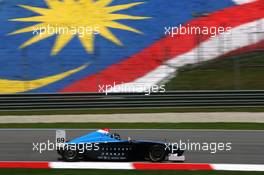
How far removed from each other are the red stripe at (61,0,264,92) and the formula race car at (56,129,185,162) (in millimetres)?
11937

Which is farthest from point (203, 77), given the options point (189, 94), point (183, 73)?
point (189, 94)

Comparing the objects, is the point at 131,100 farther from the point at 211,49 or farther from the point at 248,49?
the point at 248,49

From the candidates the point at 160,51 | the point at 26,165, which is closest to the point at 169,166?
the point at 26,165

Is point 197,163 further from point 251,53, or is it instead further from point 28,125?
point 251,53

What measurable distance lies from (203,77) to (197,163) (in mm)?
12215

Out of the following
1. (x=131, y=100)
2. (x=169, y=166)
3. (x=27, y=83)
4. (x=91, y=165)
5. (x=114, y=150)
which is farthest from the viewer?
(x=27, y=83)

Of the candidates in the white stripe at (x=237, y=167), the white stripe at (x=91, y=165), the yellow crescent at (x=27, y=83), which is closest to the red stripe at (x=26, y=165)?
the white stripe at (x=91, y=165)

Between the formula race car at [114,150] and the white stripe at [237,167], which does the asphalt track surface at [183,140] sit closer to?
the white stripe at [237,167]

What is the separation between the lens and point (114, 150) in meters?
7.80

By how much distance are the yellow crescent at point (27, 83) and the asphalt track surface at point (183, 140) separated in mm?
7680

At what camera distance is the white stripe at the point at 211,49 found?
20.0 metres

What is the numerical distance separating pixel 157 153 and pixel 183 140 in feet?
9.60

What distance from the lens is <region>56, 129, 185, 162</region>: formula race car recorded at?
7805mm

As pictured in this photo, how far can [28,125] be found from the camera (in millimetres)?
14062
